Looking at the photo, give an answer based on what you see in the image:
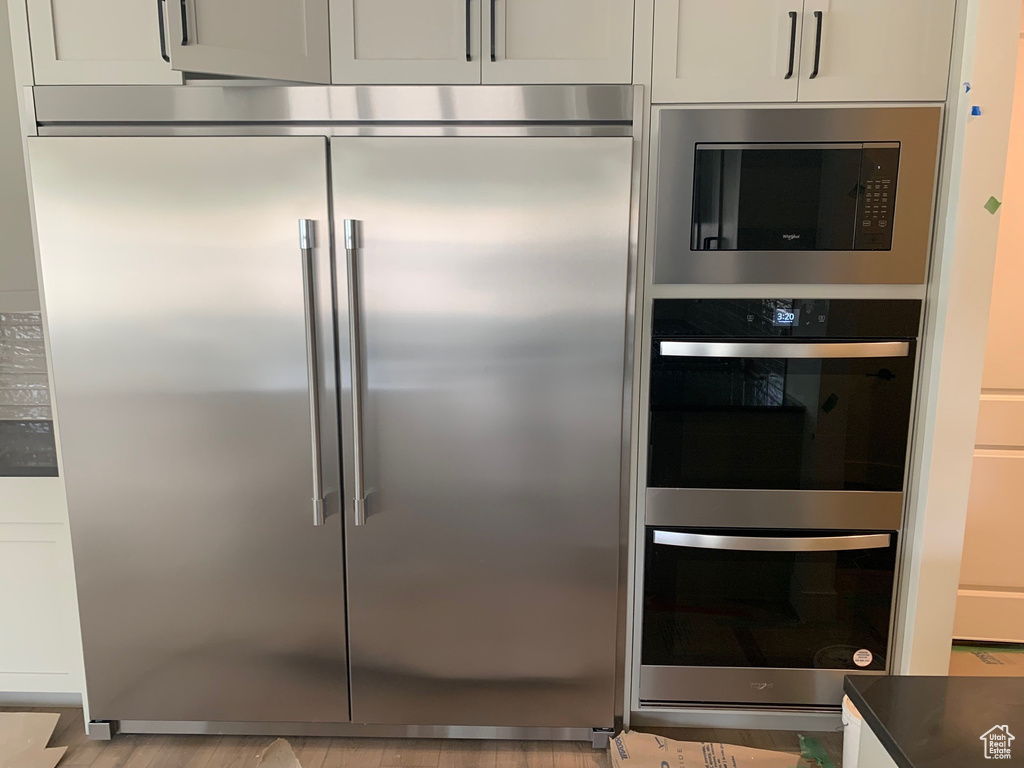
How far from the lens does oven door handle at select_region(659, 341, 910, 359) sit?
1.77m

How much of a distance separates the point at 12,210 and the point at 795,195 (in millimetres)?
2097

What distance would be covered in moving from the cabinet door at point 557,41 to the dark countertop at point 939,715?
140cm

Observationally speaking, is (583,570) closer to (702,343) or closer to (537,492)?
(537,492)

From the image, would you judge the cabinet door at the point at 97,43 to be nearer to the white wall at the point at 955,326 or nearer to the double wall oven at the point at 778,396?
the double wall oven at the point at 778,396

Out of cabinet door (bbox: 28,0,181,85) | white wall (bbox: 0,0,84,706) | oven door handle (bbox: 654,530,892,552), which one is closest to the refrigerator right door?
oven door handle (bbox: 654,530,892,552)

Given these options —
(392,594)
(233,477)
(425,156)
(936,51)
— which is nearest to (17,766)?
(233,477)

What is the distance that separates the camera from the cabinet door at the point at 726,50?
1677 mm

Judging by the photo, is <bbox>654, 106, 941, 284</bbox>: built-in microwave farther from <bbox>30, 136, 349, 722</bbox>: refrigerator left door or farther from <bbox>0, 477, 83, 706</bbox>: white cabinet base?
<bbox>0, 477, 83, 706</bbox>: white cabinet base

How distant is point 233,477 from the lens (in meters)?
1.84

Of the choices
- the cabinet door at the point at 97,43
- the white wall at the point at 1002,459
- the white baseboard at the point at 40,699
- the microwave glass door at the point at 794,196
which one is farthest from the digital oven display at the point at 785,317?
the white baseboard at the point at 40,699

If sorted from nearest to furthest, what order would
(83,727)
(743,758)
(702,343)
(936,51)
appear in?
(936,51)
(702,343)
(743,758)
(83,727)

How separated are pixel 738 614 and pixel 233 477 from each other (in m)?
1.41

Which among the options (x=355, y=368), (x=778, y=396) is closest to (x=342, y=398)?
(x=355, y=368)

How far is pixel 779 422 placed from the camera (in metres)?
1.84
